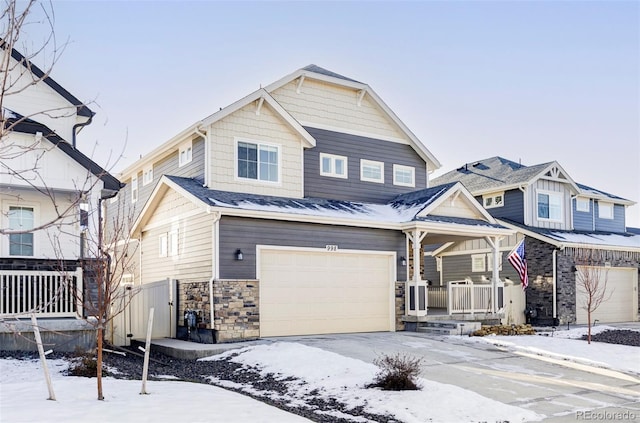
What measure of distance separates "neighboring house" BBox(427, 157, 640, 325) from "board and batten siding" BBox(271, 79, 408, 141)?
6.77m

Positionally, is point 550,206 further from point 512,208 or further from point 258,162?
point 258,162

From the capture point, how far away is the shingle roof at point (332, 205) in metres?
15.3

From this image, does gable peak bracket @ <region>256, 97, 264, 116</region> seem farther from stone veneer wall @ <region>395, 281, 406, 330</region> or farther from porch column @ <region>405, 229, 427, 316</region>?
stone veneer wall @ <region>395, 281, 406, 330</region>

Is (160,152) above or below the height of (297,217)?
above

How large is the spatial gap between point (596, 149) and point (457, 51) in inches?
400

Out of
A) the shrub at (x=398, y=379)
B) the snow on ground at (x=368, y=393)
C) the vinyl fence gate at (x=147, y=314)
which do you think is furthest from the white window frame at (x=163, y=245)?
the shrub at (x=398, y=379)

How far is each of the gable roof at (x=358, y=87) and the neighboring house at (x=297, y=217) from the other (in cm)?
4

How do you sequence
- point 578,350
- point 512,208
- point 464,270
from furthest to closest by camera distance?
1. point 464,270
2. point 512,208
3. point 578,350

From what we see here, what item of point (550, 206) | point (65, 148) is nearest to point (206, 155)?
point (65, 148)

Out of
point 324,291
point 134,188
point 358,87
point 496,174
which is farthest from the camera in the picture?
point 496,174

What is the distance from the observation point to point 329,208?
56.5 feet

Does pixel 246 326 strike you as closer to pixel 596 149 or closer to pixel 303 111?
pixel 303 111

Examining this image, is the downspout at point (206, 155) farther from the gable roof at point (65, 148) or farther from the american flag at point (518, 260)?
the american flag at point (518, 260)

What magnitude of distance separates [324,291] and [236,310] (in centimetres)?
277
